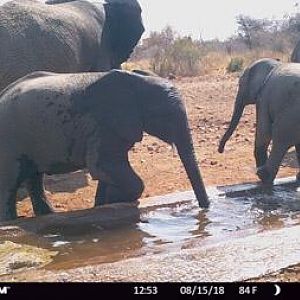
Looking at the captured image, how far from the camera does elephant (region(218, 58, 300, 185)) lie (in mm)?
7363

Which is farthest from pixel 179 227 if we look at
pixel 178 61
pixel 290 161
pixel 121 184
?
pixel 178 61

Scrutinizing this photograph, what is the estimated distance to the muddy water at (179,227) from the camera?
16.5ft

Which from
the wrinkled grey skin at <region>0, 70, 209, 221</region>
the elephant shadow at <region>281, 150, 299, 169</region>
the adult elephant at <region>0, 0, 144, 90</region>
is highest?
the adult elephant at <region>0, 0, 144, 90</region>

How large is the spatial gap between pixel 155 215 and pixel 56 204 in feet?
5.49

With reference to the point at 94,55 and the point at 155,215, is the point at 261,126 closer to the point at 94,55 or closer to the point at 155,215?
the point at 155,215

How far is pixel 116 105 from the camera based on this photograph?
6.22 metres

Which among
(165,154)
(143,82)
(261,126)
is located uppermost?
(143,82)

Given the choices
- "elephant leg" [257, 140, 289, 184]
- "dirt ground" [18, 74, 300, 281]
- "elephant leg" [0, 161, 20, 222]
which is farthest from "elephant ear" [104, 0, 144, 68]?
"elephant leg" [0, 161, 20, 222]

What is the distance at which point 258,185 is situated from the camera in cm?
730

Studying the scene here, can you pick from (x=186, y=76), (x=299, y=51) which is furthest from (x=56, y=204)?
(x=186, y=76)

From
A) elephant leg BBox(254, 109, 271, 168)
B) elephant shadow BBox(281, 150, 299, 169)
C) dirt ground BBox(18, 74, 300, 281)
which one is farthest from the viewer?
elephant shadow BBox(281, 150, 299, 169)
